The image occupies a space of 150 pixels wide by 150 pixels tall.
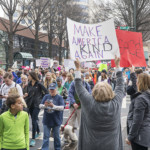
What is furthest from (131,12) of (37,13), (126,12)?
(37,13)

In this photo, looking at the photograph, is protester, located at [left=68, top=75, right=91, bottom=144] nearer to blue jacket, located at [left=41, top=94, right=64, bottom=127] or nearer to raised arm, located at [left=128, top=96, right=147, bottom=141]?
blue jacket, located at [left=41, top=94, right=64, bottom=127]

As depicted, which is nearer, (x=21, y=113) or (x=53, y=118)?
(x=21, y=113)

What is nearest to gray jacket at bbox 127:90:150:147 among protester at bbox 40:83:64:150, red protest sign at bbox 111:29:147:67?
red protest sign at bbox 111:29:147:67

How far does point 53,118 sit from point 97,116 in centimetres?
Answer: 266

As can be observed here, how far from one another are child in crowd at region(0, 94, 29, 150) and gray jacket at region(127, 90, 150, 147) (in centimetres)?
148

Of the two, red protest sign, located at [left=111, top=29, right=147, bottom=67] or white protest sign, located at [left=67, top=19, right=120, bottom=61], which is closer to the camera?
white protest sign, located at [left=67, top=19, right=120, bottom=61]

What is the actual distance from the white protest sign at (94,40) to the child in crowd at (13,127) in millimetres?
1330

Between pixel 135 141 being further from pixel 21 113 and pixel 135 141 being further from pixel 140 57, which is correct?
pixel 140 57

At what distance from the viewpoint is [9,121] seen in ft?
12.0

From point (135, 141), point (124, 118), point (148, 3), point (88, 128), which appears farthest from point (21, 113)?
point (148, 3)

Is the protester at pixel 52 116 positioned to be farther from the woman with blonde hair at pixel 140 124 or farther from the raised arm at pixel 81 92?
the raised arm at pixel 81 92

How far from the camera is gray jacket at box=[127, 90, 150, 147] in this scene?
136 inches

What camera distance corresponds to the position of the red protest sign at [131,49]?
5196mm

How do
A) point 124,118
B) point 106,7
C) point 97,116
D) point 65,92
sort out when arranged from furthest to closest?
point 106,7
point 124,118
point 65,92
point 97,116
